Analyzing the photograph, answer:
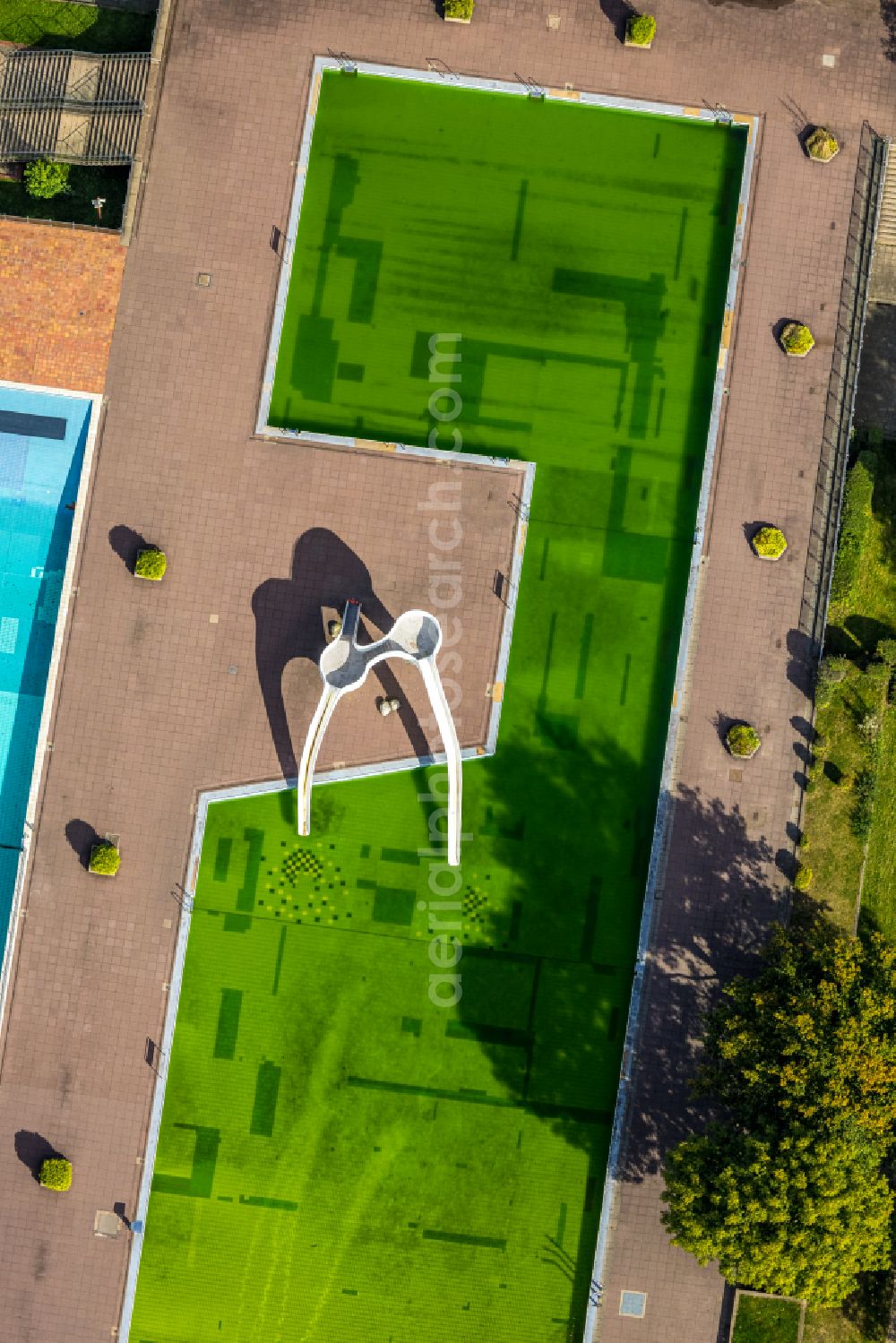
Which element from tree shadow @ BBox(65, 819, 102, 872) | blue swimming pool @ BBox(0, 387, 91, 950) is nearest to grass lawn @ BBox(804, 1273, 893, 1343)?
tree shadow @ BBox(65, 819, 102, 872)

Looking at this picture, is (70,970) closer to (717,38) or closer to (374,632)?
(374,632)

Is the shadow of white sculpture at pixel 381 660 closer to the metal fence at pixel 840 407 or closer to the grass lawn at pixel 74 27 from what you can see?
the metal fence at pixel 840 407

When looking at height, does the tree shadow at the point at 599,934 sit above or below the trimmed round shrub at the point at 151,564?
below

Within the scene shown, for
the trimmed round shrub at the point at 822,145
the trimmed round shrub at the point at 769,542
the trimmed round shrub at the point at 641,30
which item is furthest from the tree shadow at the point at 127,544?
the trimmed round shrub at the point at 822,145

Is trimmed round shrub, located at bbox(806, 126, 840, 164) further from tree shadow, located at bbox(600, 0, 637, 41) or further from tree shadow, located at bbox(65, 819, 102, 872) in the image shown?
tree shadow, located at bbox(65, 819, 102, 872)

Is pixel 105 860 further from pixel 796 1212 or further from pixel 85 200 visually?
pixel 796 1212

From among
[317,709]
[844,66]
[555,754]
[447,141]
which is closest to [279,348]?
[447,141]

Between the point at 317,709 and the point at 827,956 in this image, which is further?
A: the point at 317,709
